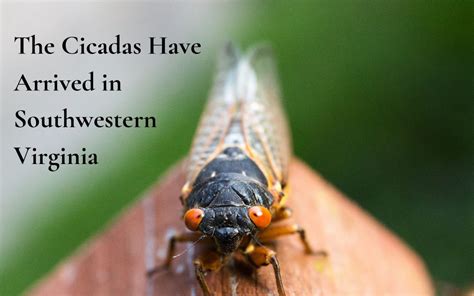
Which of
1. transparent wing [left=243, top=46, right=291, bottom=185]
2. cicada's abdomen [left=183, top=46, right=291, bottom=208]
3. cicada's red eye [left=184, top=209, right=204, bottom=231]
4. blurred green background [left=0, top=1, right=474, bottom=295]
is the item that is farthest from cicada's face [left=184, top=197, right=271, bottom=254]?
blurred green background [left=0, top=1, right=474, bottom=295]

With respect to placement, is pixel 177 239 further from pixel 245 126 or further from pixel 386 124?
pixel 386 124

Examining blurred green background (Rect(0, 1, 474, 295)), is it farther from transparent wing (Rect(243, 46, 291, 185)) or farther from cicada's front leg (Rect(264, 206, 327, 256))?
cicada's front leg (Rect(264, 206, 327, 256))

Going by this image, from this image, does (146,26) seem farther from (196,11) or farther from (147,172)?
(147,172)

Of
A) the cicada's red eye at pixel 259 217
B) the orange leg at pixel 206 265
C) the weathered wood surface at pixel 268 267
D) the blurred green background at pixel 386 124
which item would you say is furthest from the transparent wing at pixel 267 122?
the blurred green background at pixel 386 124

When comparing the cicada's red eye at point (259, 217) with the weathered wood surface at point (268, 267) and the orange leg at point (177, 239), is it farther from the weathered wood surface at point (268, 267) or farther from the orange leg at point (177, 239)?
the orange leg at point (177, 239)

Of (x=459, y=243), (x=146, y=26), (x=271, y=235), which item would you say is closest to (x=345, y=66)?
(x=459, y=243)

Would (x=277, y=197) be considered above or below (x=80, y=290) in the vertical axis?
above
